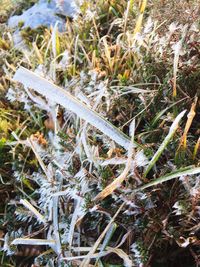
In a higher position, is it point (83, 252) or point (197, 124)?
point (197, 124)

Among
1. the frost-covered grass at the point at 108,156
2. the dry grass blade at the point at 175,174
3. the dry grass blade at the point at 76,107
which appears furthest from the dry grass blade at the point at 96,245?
the dry grass blade at the point at 76,107

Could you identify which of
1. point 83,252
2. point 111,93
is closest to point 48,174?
point 83,252

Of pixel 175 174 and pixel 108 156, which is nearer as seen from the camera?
pixel 175 174

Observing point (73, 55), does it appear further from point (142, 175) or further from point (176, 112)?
point (142, 175)

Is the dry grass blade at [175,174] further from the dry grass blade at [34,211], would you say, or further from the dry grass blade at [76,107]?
the dry grass blade at [34,211]

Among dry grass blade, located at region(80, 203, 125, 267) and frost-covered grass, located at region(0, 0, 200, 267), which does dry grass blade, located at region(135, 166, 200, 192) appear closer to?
frost-covered grass, located at region(0, 0, 200, 267)

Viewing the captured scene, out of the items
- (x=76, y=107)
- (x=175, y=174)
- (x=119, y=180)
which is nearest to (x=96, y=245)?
(x=119, y=180)

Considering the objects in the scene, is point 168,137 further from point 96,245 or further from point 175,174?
point 96,245
